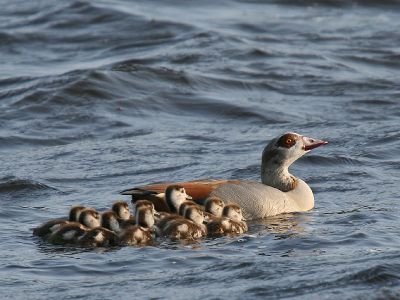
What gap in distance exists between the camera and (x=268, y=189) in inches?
365

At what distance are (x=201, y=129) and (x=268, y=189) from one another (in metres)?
5.24

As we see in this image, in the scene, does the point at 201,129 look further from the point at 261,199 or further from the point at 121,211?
the point at 121,211

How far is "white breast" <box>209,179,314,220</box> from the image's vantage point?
8.92 meters

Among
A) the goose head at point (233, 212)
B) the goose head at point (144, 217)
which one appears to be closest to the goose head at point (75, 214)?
the goose head at point (144, 217)

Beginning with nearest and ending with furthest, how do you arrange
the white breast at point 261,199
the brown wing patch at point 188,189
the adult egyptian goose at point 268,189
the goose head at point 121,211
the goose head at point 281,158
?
the goose head at point 121,211, the brown wing patch at point 188,189, the adult egyptian goose at point 268,189, the white breast at point 261,199, the goose head at point 281,158

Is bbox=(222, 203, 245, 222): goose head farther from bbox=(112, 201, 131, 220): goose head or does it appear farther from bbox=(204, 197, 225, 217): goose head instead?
bbox=(112, 201, 131, 220): goose head

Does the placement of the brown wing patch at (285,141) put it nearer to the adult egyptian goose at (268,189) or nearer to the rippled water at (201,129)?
the adult egyptian goose at (268,189)

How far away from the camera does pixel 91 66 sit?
741 inches

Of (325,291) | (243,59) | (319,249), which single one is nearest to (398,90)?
(243,59)

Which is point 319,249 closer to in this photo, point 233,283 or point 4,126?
point 233,283

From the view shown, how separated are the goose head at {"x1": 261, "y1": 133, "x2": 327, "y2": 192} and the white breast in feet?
0.80

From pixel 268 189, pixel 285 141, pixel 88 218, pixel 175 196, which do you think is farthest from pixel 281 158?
pixel 88 218

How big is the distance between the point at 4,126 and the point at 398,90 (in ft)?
30.1

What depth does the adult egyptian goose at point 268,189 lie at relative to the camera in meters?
8.82
